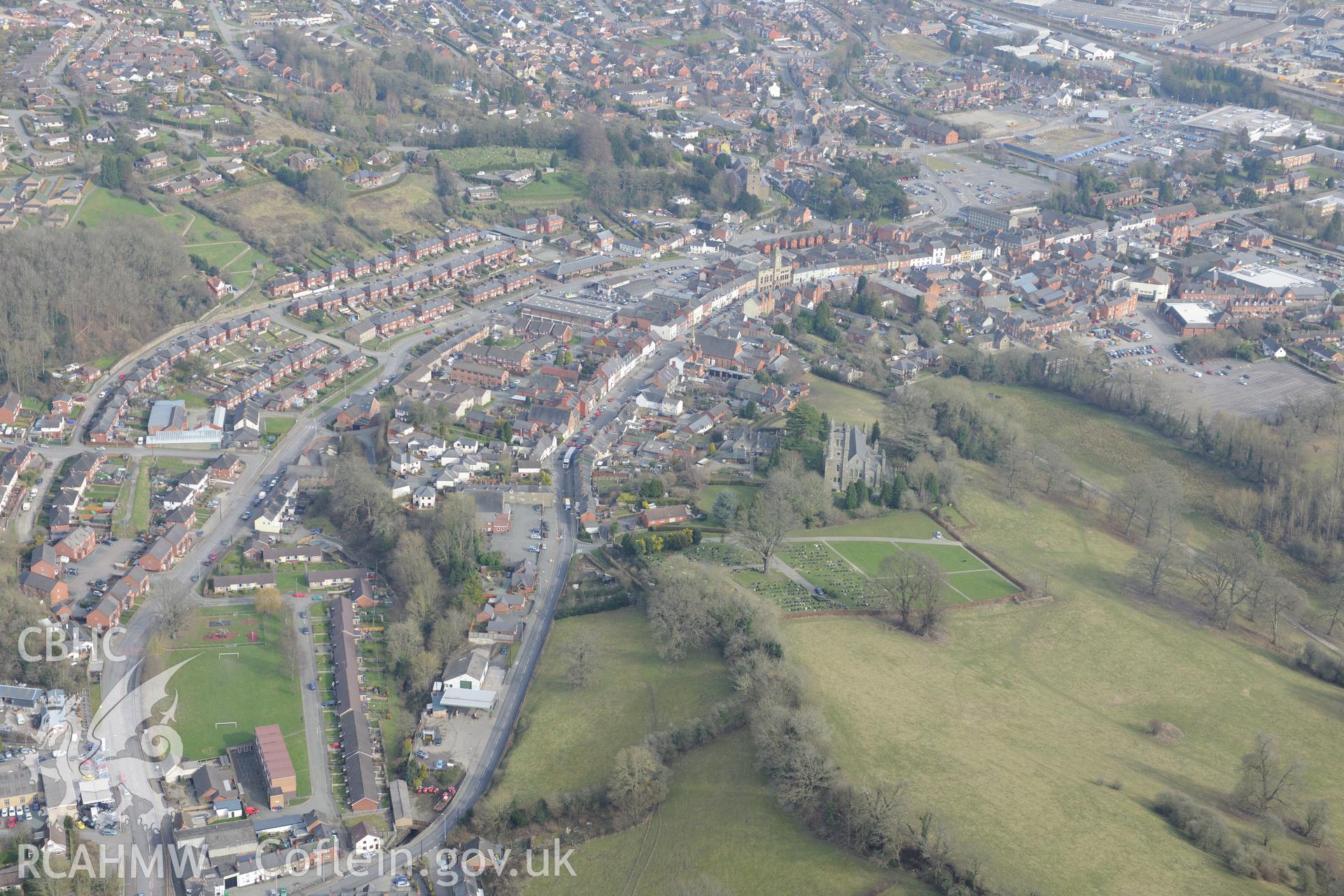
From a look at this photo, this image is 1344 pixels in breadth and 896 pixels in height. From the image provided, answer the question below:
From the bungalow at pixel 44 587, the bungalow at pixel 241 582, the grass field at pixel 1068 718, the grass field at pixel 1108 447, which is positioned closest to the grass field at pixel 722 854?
the grass field at pixel 1068 718

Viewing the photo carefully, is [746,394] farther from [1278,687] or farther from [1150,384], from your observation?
[1278,687]

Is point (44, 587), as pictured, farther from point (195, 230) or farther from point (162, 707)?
point (195, 230)

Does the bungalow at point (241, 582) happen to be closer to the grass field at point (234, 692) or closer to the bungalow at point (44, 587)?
the grass field at point (234, 692)

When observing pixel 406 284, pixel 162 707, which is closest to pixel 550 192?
pixel 406 284

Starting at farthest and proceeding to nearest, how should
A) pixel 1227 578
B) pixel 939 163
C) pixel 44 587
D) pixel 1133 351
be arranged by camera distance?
pixel 939 163
pixel 1133 351
pixel 1227 578
pixel 44 587

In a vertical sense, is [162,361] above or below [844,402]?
above

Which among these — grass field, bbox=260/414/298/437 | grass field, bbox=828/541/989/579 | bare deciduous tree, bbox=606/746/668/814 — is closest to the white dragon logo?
bare deciduous tree, bbox=606/746/668/814
